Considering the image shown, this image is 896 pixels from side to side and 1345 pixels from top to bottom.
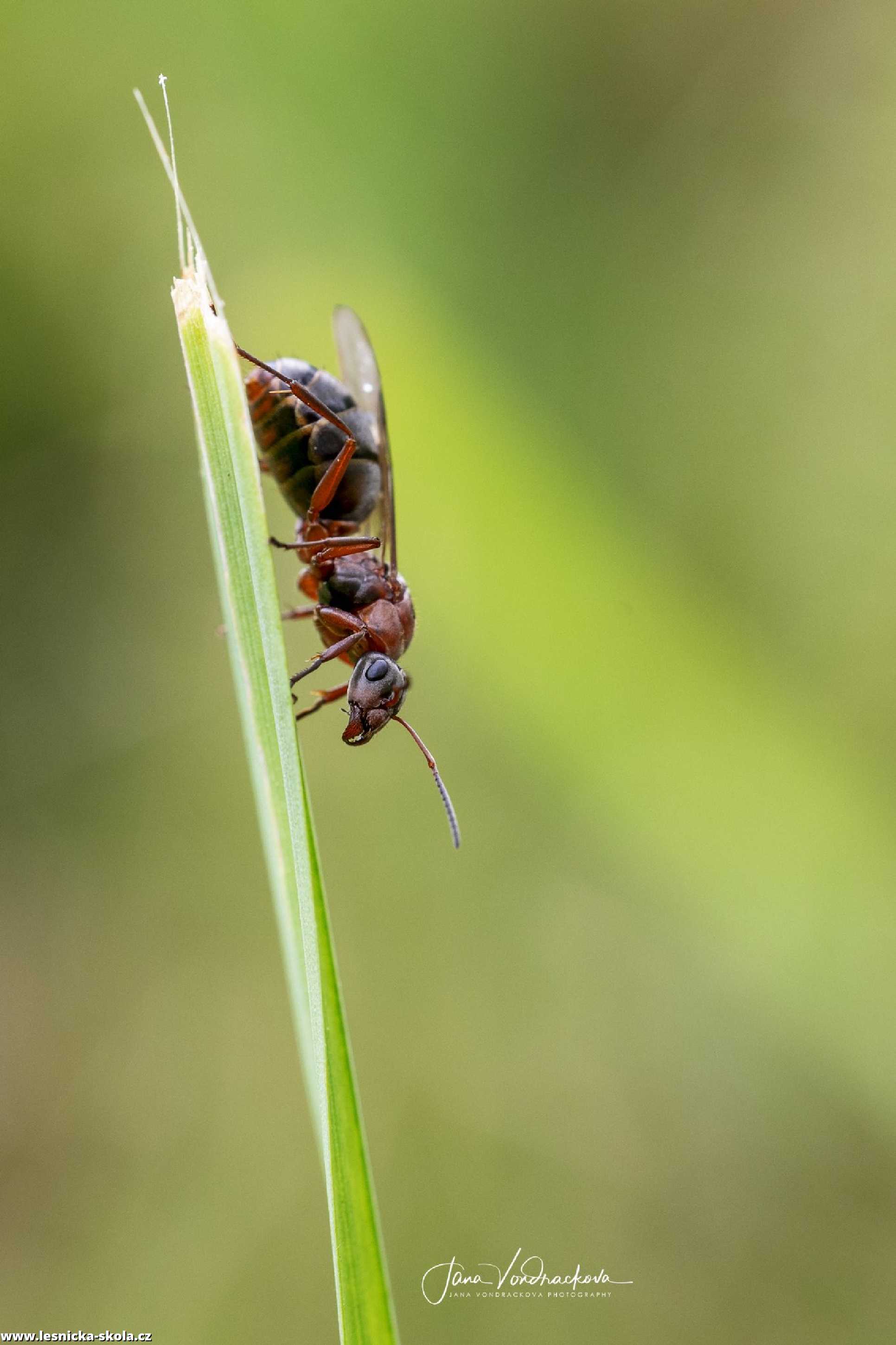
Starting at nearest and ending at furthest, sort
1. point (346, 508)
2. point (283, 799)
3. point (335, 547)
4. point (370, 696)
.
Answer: point (283, 799) → point (370, 696) → point (335, 547) → point (346, 508)

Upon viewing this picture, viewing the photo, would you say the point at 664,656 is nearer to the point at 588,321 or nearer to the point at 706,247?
the point at 588,321

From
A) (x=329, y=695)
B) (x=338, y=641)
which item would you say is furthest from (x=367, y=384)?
(x=329, y=695)

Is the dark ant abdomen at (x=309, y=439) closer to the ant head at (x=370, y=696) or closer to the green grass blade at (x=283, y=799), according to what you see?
the ant head at (x=370, y=696)

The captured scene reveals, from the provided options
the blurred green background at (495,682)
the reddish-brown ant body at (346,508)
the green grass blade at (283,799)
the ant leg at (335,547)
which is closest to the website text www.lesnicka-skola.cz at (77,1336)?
the blurred green background at (495,682)

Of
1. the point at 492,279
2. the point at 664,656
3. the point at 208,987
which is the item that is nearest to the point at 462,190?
the point at 492,279

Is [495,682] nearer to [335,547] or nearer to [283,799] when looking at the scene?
[335,547]

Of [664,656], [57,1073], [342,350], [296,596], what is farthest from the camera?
[296,596]

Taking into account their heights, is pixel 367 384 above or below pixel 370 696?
above
